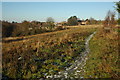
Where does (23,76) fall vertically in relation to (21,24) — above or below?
below

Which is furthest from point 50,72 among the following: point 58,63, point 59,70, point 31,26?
point 31,26

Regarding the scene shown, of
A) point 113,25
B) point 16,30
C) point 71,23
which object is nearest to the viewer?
point 113,25

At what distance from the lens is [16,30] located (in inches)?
1458

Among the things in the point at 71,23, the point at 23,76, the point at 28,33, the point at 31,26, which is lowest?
the point at 23,76

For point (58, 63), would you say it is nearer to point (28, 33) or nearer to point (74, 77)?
point (74, 77)

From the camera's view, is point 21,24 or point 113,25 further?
point 21,24

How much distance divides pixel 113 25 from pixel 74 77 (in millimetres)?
24270

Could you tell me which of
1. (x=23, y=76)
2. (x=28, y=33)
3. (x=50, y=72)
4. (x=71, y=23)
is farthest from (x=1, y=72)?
(x=71, y=23)

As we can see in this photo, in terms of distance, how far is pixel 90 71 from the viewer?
6.44m

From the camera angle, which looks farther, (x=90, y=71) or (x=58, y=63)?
(x=58, y=63)

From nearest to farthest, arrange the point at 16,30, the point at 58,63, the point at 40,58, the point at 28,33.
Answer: the point at 58,63 → the point at 40,58 → the point at 16,30 → the point at 28,33

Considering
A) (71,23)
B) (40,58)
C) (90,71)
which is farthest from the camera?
(71,23)

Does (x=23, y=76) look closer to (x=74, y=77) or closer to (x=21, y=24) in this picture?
(x=74, y=77)

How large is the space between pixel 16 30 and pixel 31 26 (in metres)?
6.91
